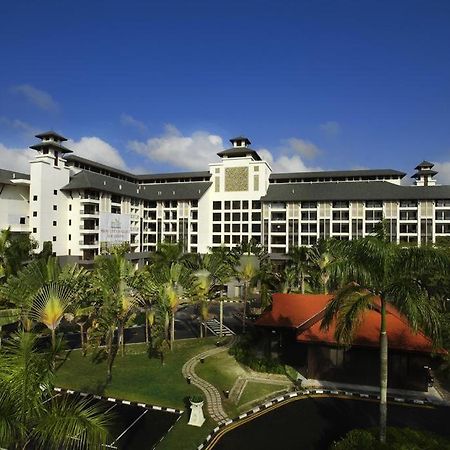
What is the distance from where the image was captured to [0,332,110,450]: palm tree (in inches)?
323

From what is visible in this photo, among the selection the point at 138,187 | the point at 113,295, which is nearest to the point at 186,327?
the point at 113,295

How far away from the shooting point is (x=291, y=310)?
2925 centimetres

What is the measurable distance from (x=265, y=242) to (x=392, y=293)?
64.4 meters

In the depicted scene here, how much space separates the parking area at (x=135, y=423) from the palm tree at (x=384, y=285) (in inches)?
390

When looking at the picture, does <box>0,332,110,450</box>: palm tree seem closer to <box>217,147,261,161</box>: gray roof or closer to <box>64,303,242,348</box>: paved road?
<box>64,303,242,348</box>: paved road

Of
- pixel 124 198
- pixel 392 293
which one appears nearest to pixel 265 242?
pixel 124 198

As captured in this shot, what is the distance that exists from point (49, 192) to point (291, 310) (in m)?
53.4

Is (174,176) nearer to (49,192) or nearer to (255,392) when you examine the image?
(49,192)

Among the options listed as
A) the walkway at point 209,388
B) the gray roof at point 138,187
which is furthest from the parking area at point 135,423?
the gray roof at point 138,187

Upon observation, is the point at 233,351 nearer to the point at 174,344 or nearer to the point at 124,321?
the point at 174,344

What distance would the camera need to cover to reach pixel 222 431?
18.6 m

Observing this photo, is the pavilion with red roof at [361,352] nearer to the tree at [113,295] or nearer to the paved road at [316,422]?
the paved road at [316,422]

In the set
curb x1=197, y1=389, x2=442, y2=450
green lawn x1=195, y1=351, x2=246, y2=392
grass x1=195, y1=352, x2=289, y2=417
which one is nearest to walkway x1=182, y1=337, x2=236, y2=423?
grass x1=195, y1=352, x2=289, y2=417

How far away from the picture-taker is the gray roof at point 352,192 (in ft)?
238
